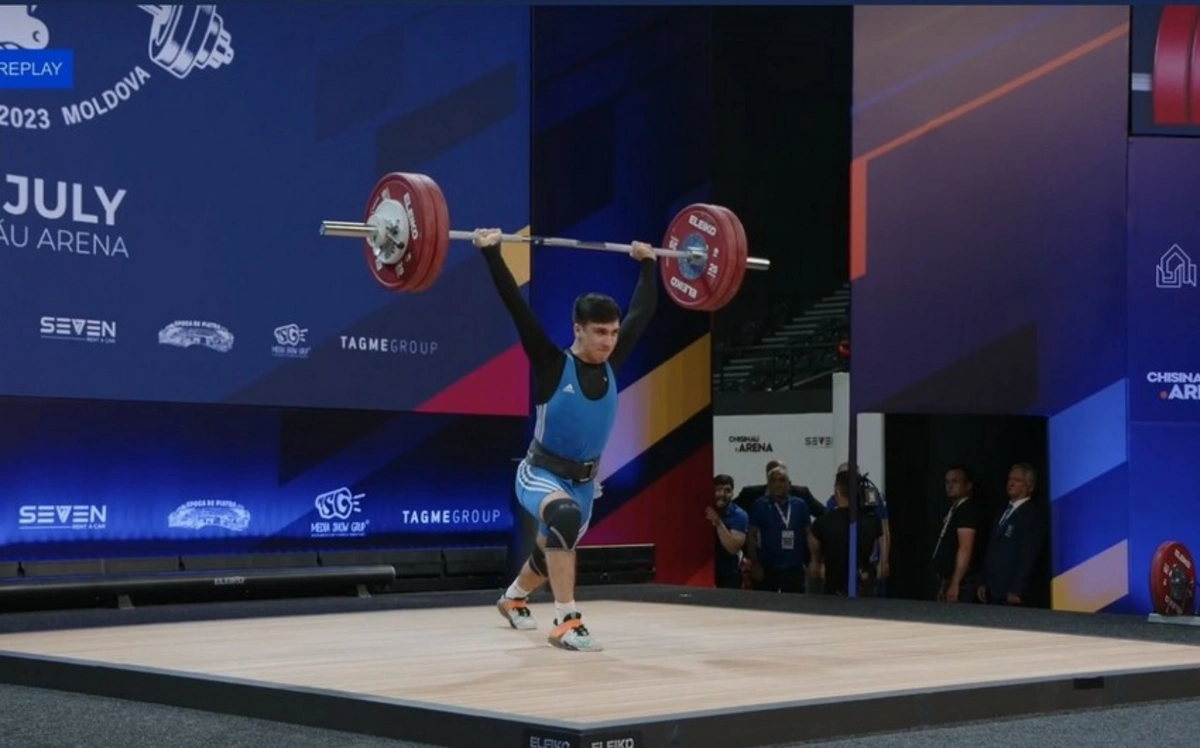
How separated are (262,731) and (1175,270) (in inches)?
239

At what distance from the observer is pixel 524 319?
576cm

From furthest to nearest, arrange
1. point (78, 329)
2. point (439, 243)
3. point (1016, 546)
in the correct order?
point (1016, 546) < point (78, 329) < point (439, 243)

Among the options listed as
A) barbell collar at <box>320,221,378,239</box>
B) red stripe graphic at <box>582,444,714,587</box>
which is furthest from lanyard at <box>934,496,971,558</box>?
barbell collar at <box>320,221,378,239</box>

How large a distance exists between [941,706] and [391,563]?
541cm

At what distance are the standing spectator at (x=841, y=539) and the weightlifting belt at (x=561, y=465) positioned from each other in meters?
3.69

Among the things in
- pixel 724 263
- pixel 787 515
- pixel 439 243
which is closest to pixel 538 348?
pixel 439 243

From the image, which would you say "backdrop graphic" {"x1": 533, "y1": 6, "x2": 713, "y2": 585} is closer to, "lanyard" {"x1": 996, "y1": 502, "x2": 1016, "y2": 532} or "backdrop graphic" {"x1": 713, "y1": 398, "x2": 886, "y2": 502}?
"backdrop graphic" {"x1": 713, "y1": 398, "x2": 886, "y2": 502}

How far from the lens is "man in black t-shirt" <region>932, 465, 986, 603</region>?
8938 mm

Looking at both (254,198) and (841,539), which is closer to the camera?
(254,198)

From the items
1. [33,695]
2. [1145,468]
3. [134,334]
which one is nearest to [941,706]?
[33,695]

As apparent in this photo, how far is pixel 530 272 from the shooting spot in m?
10.1

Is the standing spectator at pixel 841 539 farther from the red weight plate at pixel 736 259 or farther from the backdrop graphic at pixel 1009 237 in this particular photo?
the red weight plate at pixel 736 259

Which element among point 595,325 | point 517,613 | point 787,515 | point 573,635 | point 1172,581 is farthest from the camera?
point 787,515

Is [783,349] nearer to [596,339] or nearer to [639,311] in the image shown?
[639,311]
